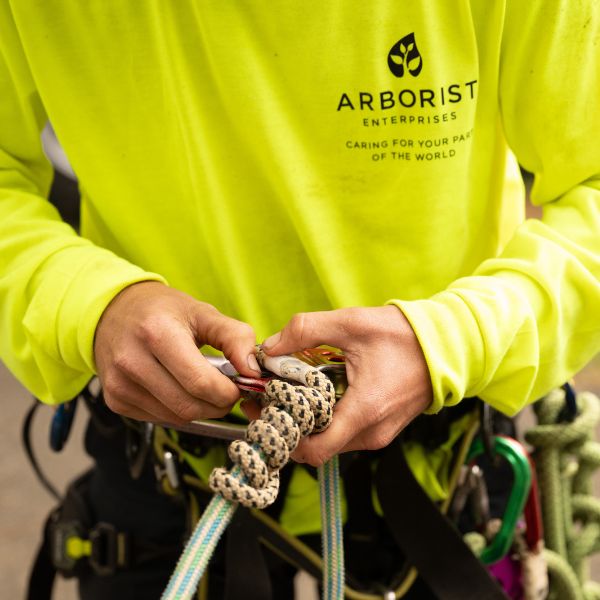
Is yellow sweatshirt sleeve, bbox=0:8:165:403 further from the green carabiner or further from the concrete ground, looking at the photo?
the concrete ground

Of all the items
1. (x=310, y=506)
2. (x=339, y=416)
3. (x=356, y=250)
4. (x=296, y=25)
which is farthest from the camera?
(x=310, y=506)

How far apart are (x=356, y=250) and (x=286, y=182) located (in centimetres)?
11

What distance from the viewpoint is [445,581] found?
37.1 inches

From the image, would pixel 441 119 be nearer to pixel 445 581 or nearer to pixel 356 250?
pixel 356 250

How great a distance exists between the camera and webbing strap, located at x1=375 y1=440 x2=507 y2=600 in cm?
94

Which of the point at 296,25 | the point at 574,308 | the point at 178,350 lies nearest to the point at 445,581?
the point at 574,308

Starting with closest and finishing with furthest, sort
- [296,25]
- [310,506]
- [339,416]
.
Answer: [339,416]
[296,25]
[310,506]

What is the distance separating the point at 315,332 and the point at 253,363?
2.3 inches

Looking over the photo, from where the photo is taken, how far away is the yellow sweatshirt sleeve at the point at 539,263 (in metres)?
0.76

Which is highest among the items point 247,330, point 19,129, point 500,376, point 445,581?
point 19,129

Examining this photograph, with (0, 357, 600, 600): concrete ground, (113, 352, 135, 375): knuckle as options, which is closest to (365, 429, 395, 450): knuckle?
(113, 352, 135, 375): knuckle

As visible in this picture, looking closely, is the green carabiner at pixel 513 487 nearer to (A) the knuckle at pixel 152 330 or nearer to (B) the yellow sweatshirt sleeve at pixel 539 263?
(B) the yellow sweatshirt sleeve at pixel 539 263

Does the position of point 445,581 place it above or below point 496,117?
below

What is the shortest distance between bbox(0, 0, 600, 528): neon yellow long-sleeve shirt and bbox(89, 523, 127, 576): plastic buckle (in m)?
0.26
